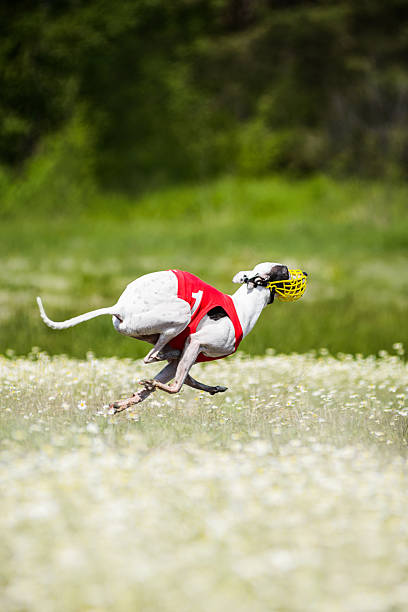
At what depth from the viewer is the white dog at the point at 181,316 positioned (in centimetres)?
579

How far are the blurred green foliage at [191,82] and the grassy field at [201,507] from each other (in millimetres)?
29729

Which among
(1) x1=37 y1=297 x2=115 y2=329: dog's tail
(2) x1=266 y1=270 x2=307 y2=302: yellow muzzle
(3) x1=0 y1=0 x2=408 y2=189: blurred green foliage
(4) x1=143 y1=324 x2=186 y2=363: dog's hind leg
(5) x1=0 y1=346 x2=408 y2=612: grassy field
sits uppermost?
(3) x1=0 y1=0 x2=408 y2=189: blurred green foliage

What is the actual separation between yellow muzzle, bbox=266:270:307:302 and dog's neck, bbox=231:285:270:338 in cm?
9

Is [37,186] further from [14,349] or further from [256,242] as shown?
[14,349]

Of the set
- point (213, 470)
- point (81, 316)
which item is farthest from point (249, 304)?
point (213, 470)

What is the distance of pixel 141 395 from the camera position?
616cm

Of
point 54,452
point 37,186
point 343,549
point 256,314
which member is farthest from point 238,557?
point 37,186

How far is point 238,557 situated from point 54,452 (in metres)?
1.73

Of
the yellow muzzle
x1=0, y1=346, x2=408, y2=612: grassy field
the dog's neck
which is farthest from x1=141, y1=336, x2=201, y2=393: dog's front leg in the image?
the yellow muzzle

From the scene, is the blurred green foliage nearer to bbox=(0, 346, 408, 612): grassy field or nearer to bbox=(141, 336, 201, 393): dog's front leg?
bbox=(141, 336, 201, 393): dog's front leg

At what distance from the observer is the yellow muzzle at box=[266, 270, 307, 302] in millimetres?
6293

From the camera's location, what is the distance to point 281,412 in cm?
644

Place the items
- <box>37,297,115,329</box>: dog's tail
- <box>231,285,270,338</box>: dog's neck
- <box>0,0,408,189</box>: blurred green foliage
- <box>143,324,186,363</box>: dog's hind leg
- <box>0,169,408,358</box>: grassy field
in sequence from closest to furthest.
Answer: <box>37,297,115,329</box>: dog's tail, <box>143,324,186,363</box>: dog's hind leg, <box>231,285,270,338</box>: dog's neck, <box>0,169,408,358</box>: grassy field, <box>0,0,408,189</box>: blurred green foliage

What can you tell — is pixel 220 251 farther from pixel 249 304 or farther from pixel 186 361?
pixel 186 361
